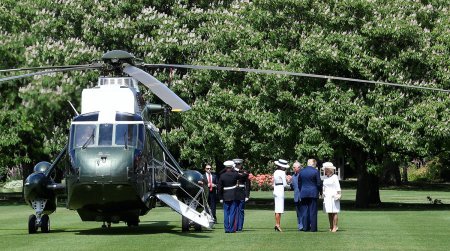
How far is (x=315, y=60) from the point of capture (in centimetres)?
4244

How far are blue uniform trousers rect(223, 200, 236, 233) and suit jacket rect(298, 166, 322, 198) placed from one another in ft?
6.04

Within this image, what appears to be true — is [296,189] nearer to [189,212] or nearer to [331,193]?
[331,193]

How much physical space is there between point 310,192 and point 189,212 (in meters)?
3.20

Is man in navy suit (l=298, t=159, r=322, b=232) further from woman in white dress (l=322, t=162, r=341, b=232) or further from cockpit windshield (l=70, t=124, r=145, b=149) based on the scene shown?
cockpit windshield (l=70, t=124, r=145, b=149)

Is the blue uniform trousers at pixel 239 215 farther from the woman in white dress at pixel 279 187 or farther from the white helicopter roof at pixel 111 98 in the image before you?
the white helicopter roof at pixel 111 98

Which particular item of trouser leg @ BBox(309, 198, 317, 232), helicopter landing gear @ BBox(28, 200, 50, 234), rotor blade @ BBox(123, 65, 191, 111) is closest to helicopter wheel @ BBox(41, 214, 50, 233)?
helicopter landing gear @ BBox(28, 200, 50, 234)

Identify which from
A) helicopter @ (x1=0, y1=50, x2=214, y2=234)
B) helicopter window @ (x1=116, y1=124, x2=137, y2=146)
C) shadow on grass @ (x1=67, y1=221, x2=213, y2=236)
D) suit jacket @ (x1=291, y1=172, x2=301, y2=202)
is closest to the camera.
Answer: helicopter @ (x1=0, y1=50, x2=214, y2=234)

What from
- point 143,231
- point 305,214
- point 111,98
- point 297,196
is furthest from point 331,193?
point 111,98

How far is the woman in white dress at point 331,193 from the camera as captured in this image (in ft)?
87.6

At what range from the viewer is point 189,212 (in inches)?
1059

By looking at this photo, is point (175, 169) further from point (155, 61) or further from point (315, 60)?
point (155, 61)

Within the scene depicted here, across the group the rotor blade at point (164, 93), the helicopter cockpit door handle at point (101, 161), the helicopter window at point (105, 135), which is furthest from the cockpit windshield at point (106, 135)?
the rotor blade at point (164, 93)

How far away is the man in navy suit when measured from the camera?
27.2 meters

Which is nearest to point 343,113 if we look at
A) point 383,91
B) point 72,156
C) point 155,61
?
point 383,91
